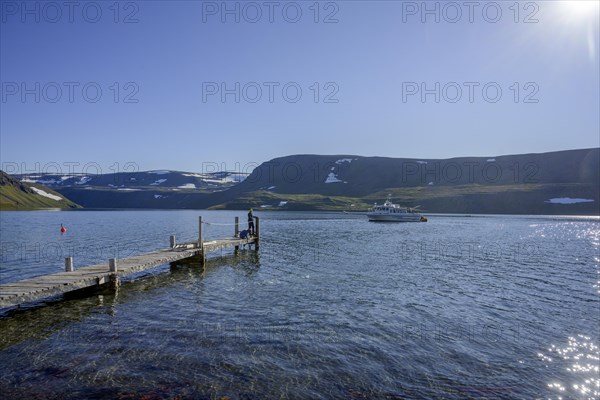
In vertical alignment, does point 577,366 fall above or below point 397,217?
above

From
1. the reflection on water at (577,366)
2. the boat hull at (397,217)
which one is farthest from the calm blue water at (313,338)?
the boat hull at (397,217)

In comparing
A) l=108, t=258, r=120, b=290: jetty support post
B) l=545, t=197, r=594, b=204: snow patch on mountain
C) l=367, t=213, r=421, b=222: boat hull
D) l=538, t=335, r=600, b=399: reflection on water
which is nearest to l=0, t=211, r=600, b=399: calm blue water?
l=538, t=335, r=600, b=399: reflection on water

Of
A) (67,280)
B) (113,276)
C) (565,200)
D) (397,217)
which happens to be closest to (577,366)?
(113,276)

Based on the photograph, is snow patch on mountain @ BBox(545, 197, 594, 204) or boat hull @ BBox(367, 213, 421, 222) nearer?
boat hull @ BBox(367, 213, 421, 222)

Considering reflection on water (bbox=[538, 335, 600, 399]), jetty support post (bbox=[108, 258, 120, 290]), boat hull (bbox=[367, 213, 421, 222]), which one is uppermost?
jetty support post (bbox=[108, 258, 120, 290])

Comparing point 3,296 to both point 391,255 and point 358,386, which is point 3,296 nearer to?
point 358,386

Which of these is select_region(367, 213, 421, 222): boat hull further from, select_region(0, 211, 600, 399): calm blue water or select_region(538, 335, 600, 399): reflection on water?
select_region(538, 335, 600, 399): reflection on water

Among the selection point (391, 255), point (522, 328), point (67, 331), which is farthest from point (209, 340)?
point (391, 255)

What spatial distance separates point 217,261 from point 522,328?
27266 mm

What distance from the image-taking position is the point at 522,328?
17.5 metres

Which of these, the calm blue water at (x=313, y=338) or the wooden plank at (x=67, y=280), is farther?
the wooden plank at (x=67, y=280)

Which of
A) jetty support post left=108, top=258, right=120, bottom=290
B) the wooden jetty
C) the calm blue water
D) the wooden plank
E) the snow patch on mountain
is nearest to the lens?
the calm blue water

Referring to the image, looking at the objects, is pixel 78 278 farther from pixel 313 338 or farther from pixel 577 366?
pixel 577 366

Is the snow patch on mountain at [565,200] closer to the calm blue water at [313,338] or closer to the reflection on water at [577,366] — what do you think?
the calm blue water at [313,338]
